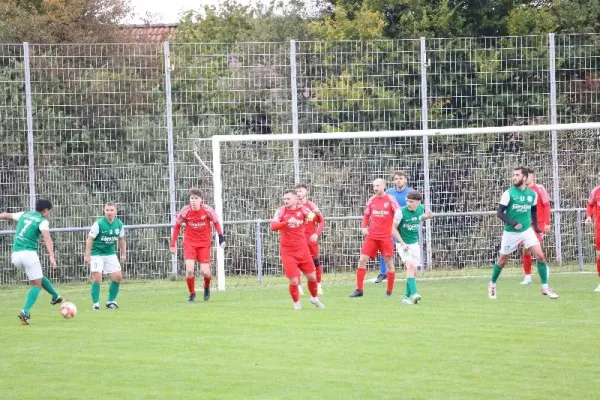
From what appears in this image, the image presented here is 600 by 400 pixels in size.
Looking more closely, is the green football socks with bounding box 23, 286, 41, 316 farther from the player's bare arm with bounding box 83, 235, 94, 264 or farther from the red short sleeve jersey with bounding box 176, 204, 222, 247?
the red short sleeve jersey with bounding box 176, 204, 222, 247

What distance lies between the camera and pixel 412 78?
83.8 feet

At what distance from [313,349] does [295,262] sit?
4465 millimetres

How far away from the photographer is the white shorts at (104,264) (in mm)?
18547

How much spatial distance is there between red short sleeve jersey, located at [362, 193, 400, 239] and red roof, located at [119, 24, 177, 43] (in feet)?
63.2

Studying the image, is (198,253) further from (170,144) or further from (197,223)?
(170,144)

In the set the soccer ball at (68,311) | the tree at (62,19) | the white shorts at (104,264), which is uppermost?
the tree at (62,19)

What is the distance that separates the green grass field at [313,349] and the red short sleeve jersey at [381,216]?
A: 1130 millimetres

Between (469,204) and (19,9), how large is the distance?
17616 mm

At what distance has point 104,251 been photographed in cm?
1867

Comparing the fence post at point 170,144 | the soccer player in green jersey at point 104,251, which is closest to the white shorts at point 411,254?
the soccer player in green jersey at point 104,251

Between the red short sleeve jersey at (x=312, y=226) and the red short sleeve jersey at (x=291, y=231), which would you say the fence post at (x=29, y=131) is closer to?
the red short sleeve jersey at (x=312, y=226)

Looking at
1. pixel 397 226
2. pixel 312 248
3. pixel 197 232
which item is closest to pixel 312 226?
pixel 312 248

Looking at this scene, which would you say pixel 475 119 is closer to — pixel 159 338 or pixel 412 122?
pixel 412 122

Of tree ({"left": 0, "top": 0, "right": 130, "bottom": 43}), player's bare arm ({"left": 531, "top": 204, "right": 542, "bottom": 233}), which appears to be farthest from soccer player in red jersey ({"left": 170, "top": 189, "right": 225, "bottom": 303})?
tree ({"left": 0, "top": 0, "right": 130, "bottom": 43})
